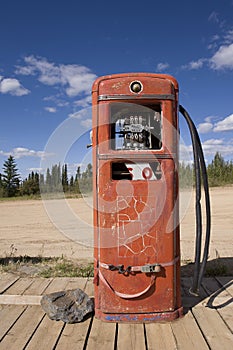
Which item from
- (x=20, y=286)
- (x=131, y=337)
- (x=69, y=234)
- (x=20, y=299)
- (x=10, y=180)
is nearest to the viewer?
(x=131, y=337)

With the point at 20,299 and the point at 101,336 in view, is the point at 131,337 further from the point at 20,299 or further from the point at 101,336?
the point at 20,299

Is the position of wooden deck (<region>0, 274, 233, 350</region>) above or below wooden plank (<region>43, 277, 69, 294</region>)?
below

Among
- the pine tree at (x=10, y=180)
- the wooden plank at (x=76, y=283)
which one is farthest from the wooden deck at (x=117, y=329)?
the pine tree at (x=10, y=180)

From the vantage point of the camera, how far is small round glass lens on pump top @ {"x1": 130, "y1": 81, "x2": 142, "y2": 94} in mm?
2883

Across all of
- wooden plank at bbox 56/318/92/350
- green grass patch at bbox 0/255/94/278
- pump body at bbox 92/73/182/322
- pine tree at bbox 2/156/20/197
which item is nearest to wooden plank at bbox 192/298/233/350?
pump body at bbox 92/73/182/322

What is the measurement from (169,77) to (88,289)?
2.17m

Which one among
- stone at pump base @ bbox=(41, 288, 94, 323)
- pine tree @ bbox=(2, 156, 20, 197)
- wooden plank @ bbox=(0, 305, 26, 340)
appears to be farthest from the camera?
pine tree @ bbox=(2, 156, 20, 197)

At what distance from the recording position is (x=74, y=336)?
2566 mm

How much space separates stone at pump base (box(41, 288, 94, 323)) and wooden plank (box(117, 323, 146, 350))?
0.33m

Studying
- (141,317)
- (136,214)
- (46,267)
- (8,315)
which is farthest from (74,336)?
(46,267)

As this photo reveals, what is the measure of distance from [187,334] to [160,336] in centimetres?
20

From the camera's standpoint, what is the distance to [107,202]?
2.87 meters

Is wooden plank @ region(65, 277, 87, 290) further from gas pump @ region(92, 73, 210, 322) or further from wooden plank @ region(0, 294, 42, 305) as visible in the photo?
gas pump @ region(92, 73, 210, 322)

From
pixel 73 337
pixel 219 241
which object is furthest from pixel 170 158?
pixel 219 241
